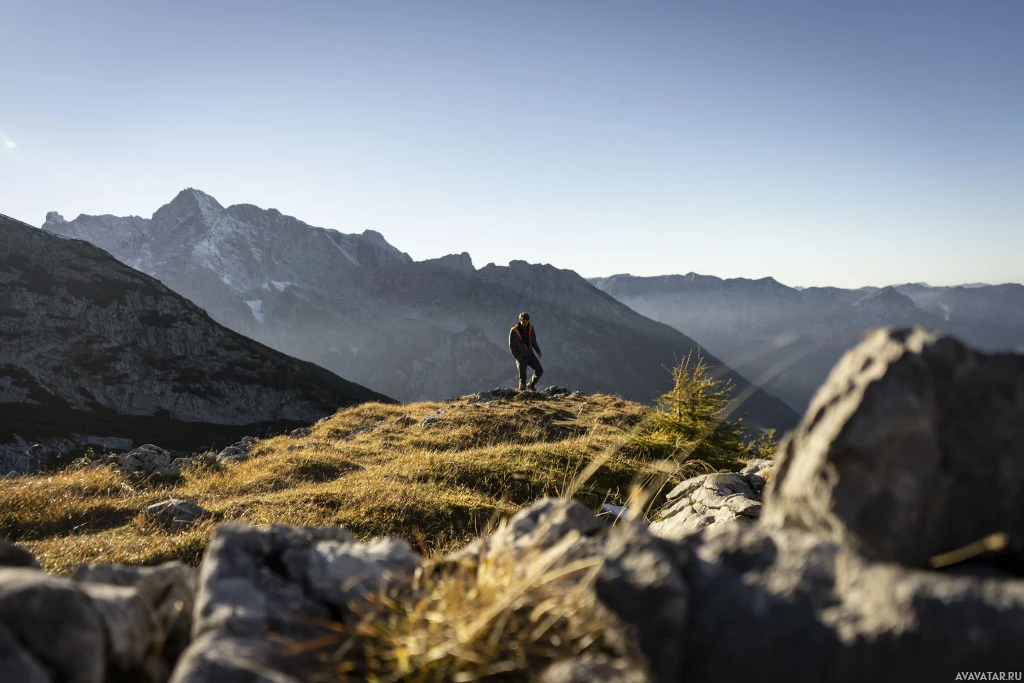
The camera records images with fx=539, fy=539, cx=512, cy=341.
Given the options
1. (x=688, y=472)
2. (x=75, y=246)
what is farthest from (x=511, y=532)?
(x=75, y=246)

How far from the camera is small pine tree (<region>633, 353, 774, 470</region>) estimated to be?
1453 centimetres

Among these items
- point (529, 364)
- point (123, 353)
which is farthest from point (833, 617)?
point (123, 353)

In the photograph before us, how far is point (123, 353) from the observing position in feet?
310

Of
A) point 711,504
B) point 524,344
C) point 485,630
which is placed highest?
point 524,344

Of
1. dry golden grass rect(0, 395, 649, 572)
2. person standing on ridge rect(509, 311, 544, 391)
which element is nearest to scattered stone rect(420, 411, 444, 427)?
dry golden grass rect(0, 395, 649, 572)

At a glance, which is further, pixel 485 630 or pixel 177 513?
pixel 177 513

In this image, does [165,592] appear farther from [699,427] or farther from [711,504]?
[699,427]

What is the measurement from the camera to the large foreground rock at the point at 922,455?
2.56 m

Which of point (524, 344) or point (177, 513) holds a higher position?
point (524, 344)

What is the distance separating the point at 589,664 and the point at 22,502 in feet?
47.2

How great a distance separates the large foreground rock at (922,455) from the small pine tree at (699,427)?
1195 centimetres

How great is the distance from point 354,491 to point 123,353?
4133 inches

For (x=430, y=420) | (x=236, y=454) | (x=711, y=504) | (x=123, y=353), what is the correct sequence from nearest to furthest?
(x=711, y=504), (x=236, y=454), (x=430, y=420), (x=123, y=353)

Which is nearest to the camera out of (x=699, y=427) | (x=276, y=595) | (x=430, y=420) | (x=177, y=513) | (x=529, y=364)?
(x=276, y=595)
